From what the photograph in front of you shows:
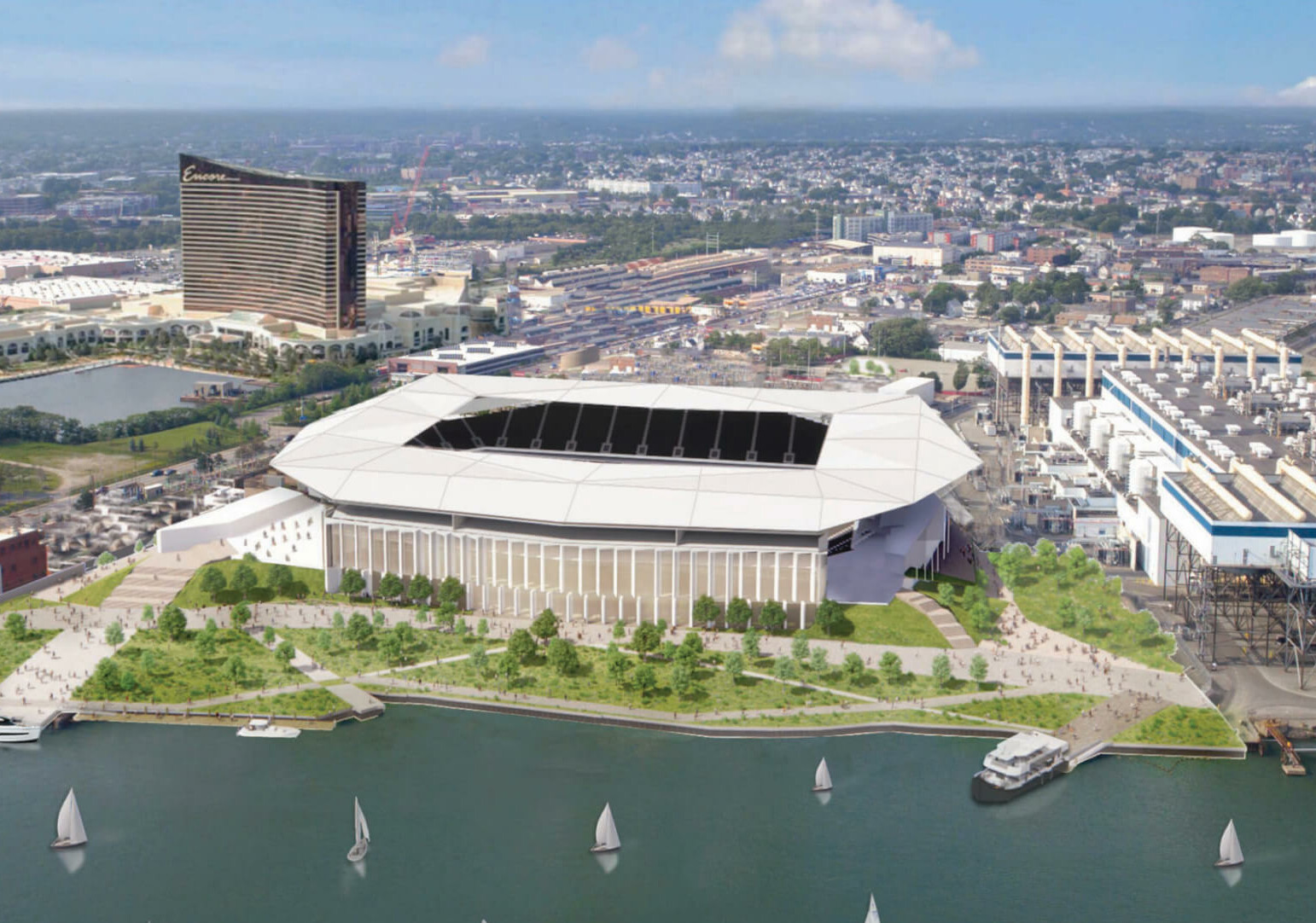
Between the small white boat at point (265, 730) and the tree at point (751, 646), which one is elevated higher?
the tree at point (751, 646)

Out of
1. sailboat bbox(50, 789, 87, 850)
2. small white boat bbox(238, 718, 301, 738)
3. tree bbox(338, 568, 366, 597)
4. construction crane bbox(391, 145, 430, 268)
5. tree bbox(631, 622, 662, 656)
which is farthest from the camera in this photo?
construction crane bbox(391, 145, 430, 268)

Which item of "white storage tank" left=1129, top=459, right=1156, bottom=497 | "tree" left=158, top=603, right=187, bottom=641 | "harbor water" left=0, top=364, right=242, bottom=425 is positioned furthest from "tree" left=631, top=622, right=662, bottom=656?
"harbor water" left=0, top=364, right=242, bottom=425

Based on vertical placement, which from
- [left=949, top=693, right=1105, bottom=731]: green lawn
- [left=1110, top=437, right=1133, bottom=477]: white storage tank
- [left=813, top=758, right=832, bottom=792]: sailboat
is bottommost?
[left=813, top=758, right=832, bottom=792]: sailboat

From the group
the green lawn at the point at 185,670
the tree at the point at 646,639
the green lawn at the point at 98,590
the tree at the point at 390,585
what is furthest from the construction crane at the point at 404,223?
the tree at the point at 646,639

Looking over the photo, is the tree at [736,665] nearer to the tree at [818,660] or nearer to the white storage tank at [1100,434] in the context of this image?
the tree at [818,660]

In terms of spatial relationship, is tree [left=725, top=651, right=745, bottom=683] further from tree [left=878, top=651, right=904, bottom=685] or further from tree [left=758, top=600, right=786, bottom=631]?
tree [left=878, top=651, right=904, bottom=685]

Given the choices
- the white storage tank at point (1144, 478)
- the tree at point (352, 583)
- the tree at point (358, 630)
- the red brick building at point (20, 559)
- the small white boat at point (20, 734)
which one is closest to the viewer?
the small white boat at point (20, 734)
